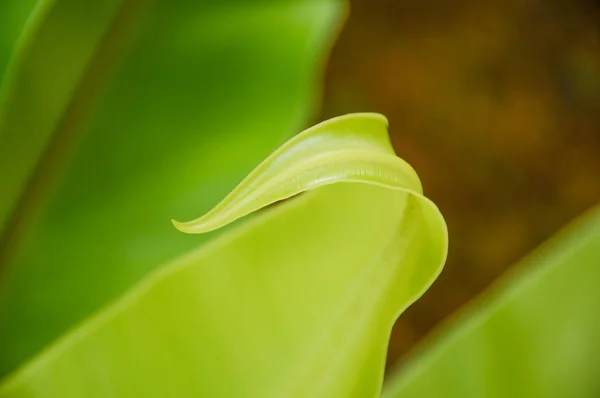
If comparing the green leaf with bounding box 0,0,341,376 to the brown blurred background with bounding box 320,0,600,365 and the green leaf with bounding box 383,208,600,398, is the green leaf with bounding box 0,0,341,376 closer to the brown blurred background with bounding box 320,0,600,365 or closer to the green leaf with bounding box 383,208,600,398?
the green leaf with bounding box 383,208,600,398

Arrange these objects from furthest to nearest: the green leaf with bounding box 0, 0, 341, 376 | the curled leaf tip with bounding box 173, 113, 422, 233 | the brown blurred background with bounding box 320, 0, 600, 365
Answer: the brown blurred background with bounding box 320, 0, 600, 365 → the green leaf with bounding box 0, 0, 341, 376 → the curled leaf tip with bounding box 173, 113, 422, 233

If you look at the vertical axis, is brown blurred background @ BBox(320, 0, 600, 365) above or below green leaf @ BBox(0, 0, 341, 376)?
below

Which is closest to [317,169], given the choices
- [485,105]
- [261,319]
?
[261,319]

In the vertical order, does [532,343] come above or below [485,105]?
above

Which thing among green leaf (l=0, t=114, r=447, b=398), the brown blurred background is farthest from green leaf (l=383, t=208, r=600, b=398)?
the brown blurred background

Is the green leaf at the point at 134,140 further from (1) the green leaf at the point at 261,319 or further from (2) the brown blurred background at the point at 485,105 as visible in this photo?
(2) the brown blurred background at the point at 485,105

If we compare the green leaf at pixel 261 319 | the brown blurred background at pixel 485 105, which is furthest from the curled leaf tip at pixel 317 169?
the brown blurred background at pixel 485 105

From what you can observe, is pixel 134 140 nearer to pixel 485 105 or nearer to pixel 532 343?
pixel 532 343
